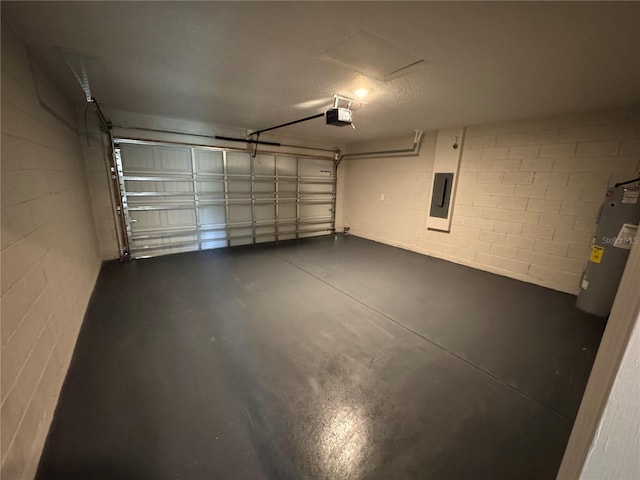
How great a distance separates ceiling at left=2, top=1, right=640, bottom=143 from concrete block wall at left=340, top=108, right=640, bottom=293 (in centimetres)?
42

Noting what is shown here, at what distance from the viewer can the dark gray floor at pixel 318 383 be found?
1300 millimetres

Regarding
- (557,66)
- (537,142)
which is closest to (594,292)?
(537,142)

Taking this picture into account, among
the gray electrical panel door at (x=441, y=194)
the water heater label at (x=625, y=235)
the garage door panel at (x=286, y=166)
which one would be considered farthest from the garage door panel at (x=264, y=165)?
the water heater label at (x=625, y=235)

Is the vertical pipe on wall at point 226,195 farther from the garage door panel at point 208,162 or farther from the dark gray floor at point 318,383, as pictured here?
the dark gray floor at point 318,383

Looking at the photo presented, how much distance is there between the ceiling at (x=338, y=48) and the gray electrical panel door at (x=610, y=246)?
1.05 meters

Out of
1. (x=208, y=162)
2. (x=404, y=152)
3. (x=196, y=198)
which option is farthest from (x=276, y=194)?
(x=404, y=152)

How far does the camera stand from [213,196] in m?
4.98

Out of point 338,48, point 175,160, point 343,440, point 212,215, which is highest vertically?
point 338,48

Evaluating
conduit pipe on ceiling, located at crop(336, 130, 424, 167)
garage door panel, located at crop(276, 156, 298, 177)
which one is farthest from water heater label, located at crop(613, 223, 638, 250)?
garage door panel, located at crop(276, 156, 298, 177)

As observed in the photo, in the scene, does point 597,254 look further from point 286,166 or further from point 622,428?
point 286,166

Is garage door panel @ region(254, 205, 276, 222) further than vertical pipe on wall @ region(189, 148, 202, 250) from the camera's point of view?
Yes

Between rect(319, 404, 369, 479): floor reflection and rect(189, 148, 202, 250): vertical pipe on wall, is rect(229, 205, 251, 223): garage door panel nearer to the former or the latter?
rect(189, 148, 202, 250): vertical pipe on wall

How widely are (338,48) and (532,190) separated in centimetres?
347

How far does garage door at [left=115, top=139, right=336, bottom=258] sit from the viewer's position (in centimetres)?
425
